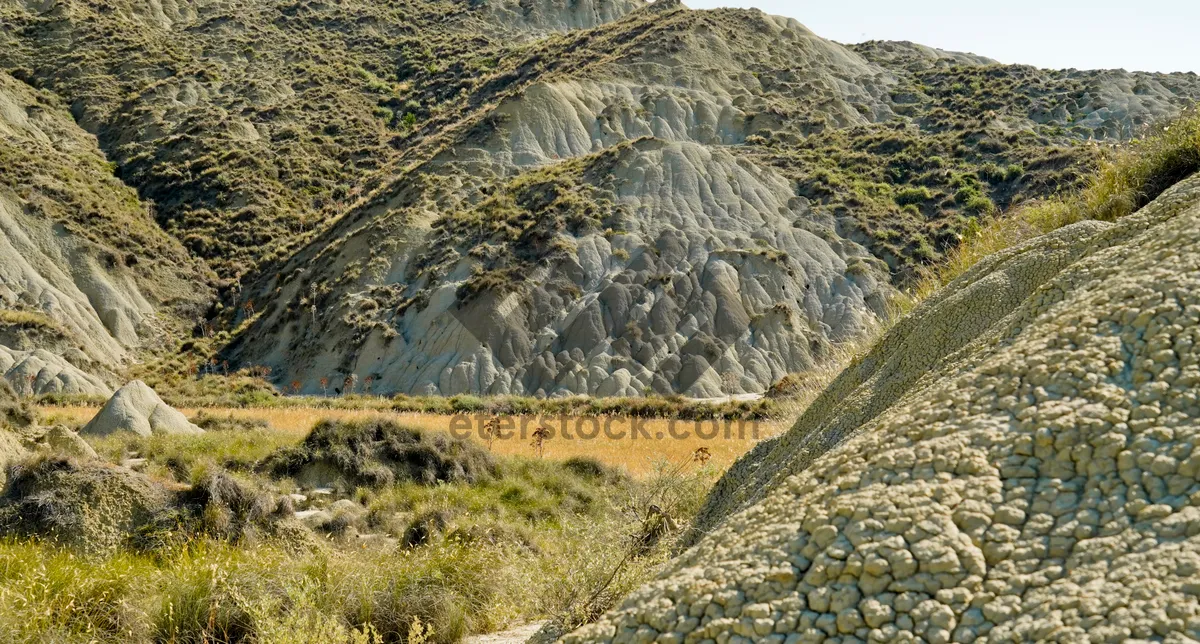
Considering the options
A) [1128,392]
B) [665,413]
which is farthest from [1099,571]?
[665,413]

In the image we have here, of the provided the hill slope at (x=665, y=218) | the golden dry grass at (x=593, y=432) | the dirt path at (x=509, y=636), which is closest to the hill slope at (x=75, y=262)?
the hill slope at (x=665, y=218)

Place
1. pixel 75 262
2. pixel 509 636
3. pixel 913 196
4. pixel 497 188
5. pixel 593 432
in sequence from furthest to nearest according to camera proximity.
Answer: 1. pixel 497 188
2. pixel 913 196
3. pixel 75 262
4. pixel 593 432
5. pixel 509 636

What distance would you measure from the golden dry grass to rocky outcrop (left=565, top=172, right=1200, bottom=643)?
50.9 feet

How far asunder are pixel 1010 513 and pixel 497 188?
4948 cm

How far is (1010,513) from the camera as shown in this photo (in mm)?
2795

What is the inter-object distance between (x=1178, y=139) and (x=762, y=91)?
55.6 metres

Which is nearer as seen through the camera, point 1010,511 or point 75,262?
point 1010,511

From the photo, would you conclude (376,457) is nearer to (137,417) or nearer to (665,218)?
(137,417)

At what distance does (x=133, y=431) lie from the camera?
19391 mm

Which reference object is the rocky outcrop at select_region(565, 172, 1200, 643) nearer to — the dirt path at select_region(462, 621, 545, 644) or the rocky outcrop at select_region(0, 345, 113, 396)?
the dirt path at select_region(462, 621, 545, 644)

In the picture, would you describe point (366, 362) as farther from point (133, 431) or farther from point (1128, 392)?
point (1128, 392)

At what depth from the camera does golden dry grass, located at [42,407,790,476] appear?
70.1 feet

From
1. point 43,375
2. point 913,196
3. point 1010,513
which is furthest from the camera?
point 913,196

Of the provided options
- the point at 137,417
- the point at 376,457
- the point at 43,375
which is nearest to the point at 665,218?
the point at 43,375
